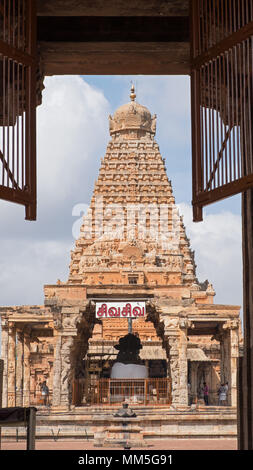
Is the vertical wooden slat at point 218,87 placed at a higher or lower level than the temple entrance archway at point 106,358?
higher

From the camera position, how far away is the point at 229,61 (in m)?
6.83

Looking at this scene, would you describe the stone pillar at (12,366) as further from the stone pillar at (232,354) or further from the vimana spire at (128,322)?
the stone pillar at (232,354)

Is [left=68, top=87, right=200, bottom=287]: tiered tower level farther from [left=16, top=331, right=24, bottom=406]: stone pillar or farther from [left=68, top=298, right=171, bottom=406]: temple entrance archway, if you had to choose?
[left=16, top=331, right=24, bottom=406]: stone pillar

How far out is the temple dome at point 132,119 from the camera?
5831 cm

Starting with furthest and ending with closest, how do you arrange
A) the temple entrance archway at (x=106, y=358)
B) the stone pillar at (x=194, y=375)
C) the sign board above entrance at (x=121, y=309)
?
the stone pillar at (x=194, y=375), the temple entrance archway at (x=106, y=358), the sign board above entrance at (x=121, y=309)

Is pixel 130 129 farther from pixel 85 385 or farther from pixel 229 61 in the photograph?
pixel 229 61

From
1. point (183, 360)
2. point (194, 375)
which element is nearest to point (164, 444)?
point (183, 360)

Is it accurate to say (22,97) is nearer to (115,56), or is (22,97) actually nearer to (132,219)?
(115,56)

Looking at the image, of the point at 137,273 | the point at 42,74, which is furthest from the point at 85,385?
the point at 42,74

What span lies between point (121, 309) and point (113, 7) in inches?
852

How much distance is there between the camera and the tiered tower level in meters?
47.6

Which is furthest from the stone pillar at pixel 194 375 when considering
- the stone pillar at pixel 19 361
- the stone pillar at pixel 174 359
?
the stone pillar at pixel 174 359

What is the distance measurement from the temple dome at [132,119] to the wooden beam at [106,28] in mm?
50624

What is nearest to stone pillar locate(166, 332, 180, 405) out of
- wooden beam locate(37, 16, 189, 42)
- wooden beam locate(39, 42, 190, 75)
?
wooden beam locate(39, 42, 190, 75)
